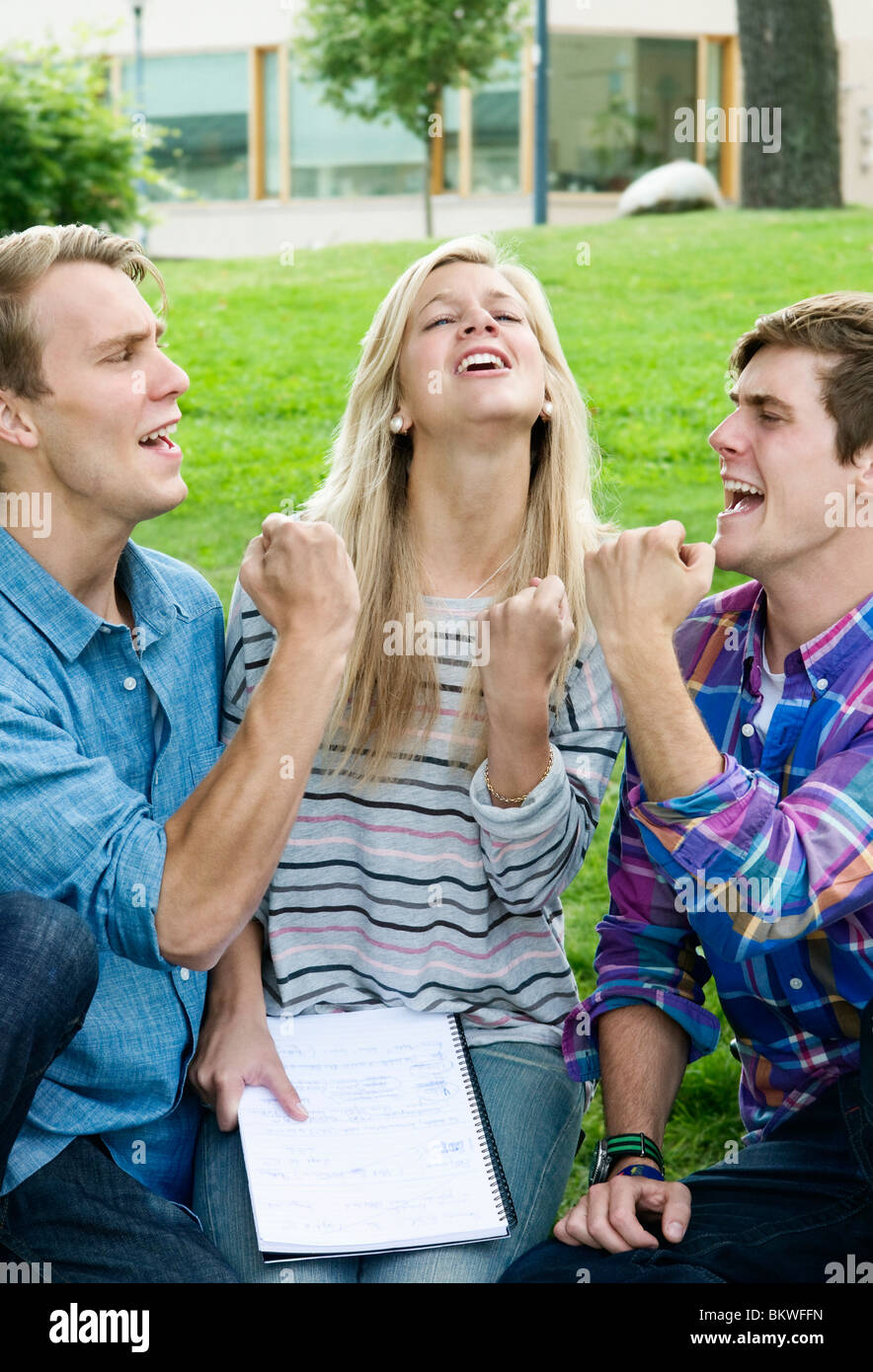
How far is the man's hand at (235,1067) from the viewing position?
2715mm

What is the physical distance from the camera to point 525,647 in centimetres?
266

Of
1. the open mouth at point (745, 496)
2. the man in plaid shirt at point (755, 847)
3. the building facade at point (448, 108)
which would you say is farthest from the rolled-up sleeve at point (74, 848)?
the building facade at point (448, 108)

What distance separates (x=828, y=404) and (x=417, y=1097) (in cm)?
151

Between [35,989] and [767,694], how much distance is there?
1.43m

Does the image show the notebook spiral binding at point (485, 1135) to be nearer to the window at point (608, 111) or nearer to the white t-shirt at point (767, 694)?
the white t-shirt at point (767, 694)

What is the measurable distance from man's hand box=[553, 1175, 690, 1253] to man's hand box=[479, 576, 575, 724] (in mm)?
840

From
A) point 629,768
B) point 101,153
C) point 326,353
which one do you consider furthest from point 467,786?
point 101,153

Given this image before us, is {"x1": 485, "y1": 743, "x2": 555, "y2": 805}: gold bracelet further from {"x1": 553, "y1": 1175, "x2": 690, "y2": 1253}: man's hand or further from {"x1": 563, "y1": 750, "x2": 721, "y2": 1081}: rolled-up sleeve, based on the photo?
{"x1": 553, "y1": 1175, "x2": 690, "y2": 1253}: man's hand

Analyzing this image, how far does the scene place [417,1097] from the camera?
8.98 ft

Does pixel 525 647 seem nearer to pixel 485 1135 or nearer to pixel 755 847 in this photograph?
pixel 755 847

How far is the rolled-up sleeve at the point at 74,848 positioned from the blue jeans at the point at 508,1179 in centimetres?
50

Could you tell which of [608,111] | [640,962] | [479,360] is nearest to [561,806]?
[640,962]

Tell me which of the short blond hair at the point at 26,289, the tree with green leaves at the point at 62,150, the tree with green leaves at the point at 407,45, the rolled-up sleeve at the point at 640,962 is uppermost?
the tree with green leaves at the point at 407,45

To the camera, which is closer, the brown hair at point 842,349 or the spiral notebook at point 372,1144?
the spiral notebook at point 372,1144
